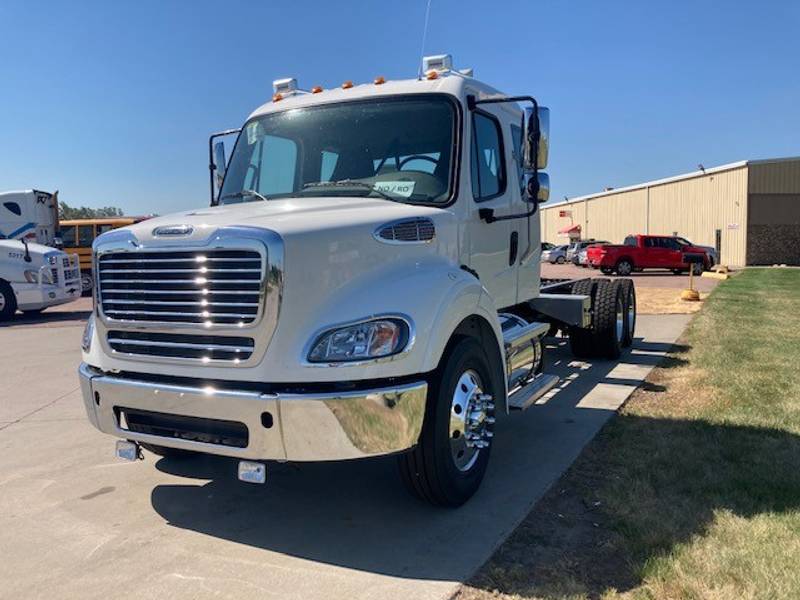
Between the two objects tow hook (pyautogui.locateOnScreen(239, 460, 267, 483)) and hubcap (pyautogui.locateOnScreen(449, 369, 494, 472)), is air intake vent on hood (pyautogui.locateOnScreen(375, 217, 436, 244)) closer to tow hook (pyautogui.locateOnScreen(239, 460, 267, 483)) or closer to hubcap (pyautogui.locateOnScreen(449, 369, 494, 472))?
hubcap (pyautogui.locateOnScreen(449, 369, 494, 472))

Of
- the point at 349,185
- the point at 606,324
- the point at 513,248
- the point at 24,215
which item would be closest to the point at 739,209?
the point at 606,324

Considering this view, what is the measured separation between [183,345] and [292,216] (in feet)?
2.94

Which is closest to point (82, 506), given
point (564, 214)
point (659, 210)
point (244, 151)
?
point (244, 151)

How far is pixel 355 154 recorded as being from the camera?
4621 millimetres

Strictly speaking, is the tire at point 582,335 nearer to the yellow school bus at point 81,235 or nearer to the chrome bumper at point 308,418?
the chrome bumper at point 308,418

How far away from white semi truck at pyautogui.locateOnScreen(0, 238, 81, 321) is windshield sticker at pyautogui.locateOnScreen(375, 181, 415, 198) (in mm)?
13481

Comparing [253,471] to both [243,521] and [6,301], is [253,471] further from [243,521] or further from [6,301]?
[6,301]

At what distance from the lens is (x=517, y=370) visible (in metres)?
5.14

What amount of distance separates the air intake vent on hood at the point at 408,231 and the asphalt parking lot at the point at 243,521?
152cm

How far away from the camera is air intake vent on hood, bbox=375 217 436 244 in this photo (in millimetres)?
3702

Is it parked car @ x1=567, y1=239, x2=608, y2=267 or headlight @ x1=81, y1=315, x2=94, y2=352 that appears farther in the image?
parked car @ x1=567, y1=239, x2=608, y2=267

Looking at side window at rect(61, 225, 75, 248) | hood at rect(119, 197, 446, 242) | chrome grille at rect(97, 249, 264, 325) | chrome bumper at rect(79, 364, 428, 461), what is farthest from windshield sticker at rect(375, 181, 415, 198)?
side window at rect(61, 225, 75, 248)

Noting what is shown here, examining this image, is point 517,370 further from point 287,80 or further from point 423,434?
point 287,80

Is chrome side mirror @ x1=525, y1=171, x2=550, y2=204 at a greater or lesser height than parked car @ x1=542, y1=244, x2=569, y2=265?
greater
